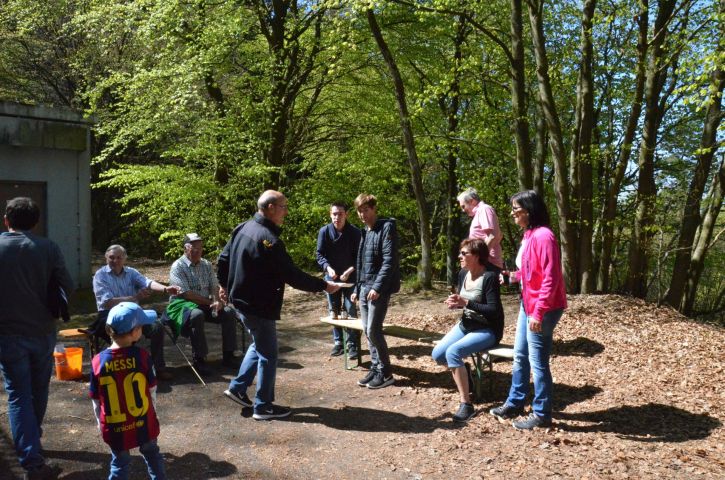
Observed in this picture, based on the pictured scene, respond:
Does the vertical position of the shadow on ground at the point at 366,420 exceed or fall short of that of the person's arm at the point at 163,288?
it falls short

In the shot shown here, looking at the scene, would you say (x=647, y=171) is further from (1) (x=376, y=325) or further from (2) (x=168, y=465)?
(2) (x=168, y=465)

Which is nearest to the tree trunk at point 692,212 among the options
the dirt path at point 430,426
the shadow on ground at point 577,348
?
the dirt path at point 430,426

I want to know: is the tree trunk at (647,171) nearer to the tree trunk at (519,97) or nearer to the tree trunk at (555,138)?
the tree trunk at (555,138)

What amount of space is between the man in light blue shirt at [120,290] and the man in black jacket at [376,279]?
210cm

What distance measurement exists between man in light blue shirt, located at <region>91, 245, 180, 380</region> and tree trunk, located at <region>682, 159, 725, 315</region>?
28.2ft

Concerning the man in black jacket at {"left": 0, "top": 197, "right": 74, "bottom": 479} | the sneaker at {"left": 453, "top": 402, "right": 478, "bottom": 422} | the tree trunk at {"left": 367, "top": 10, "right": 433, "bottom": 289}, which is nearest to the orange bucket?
the man in black jacket at {"left": 0, "top": 197, "right": 74, "bottom": 479}

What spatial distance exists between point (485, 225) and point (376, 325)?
1.71 meters

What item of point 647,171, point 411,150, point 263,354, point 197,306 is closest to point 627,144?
point 647,171

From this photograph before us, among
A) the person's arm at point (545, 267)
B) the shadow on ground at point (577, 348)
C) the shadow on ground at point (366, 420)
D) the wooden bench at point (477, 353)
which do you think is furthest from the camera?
the shadow on ground at point (577, 348)

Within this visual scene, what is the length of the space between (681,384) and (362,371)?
3254mm

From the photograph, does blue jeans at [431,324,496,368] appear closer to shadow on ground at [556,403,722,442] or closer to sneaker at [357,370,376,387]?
shadow on ground at [556,403,722,442]

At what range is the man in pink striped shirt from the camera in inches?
271

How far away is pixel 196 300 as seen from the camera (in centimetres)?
711

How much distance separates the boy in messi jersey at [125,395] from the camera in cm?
360
